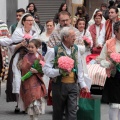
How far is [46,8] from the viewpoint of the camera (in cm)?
2808

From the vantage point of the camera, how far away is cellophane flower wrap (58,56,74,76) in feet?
32.3

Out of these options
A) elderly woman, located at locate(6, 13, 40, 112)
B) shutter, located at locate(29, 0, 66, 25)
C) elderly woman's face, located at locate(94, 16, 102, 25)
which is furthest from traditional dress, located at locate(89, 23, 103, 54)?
shutter, located at locate(29, 0, 66, 25)

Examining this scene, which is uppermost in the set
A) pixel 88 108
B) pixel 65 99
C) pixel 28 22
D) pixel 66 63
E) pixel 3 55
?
pixel 28 22

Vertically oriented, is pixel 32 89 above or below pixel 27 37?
below

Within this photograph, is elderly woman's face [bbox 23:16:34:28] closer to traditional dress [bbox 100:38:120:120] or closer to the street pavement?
the street pavement

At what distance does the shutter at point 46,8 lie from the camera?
90.7ft

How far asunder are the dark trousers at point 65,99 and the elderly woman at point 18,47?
2.75 metres

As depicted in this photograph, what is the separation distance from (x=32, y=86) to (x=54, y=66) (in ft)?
Answer: 5.66

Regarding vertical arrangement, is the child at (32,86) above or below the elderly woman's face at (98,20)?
below

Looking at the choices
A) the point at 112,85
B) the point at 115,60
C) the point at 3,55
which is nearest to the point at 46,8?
the point at 3,55

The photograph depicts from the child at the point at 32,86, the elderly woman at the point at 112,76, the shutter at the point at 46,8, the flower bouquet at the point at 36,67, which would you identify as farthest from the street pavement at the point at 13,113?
the shutter at the point at 46,8

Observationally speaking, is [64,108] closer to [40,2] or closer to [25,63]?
[25,63]

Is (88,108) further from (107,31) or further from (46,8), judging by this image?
(46,8)

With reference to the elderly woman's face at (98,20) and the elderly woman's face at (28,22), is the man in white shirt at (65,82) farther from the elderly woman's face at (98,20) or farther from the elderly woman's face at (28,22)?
the elderly woman's face at (98,20)
